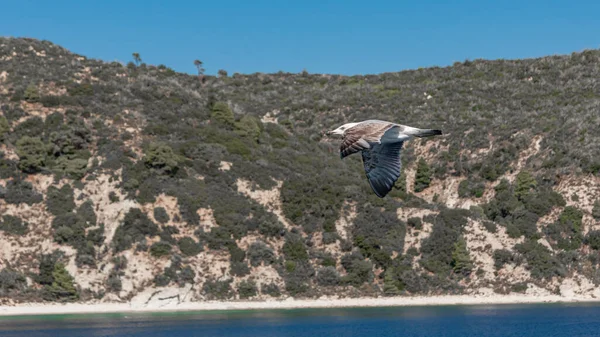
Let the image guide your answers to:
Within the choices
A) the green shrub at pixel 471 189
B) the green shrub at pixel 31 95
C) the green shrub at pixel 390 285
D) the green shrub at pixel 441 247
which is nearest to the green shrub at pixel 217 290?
the green shrub at pixel 390 285

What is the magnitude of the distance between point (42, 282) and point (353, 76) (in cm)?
8585

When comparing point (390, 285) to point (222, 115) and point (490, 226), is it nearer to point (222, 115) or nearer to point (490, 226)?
point (490, 226)

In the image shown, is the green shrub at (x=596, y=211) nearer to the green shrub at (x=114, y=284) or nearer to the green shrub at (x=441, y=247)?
the green shrub at (x=441, y=247)

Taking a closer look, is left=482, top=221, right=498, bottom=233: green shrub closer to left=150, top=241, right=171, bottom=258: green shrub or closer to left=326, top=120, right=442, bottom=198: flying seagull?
left=150, top=241, right=171, bottom=258: green shrub

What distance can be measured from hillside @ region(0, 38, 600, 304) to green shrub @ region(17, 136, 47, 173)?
0.44 feet

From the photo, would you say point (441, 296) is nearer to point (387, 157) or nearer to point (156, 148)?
point (156, 148)

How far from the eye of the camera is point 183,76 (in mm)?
123625

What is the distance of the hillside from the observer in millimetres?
66625

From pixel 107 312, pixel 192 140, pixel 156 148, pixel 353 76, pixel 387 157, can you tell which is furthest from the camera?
pixel 353 76

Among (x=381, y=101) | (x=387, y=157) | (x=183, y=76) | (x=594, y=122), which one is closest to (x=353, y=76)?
(x=381, y=101)

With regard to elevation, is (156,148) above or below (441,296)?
above

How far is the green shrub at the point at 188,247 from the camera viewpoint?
67750mm

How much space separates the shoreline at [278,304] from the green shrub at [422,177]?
2318cm

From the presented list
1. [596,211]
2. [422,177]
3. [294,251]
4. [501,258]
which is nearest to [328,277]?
[294,251]
